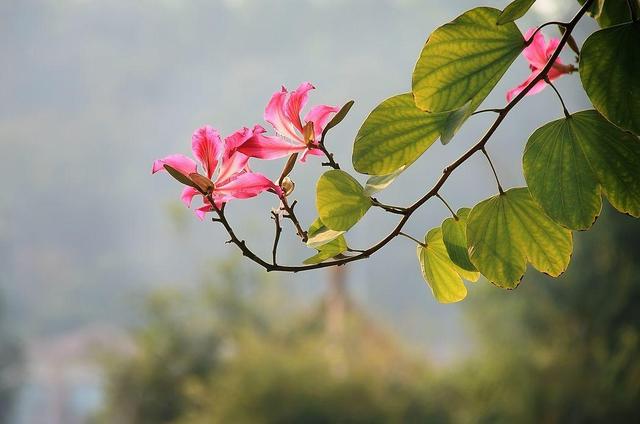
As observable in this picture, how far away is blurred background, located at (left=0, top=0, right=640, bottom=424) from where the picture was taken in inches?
101

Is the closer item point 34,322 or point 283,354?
point 283,354

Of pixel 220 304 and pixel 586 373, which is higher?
pixel 220 304

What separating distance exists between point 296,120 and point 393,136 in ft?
0.14

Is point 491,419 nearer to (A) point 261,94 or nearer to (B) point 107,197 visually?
(A) point 261,94

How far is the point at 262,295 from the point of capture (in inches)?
148

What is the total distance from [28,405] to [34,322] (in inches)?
97.5

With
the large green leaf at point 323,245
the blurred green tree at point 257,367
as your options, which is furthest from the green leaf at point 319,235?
the blurred green tree at point 257,367

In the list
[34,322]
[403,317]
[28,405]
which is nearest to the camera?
[403,317]

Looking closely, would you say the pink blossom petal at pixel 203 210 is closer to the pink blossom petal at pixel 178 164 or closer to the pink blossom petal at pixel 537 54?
the pink blossom petal at pixel 178 164

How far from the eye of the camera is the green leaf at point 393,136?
21 cm

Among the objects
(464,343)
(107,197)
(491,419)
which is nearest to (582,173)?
(491,419)

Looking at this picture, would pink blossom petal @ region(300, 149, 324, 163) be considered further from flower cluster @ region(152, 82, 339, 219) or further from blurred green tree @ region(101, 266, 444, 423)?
blurred green tree @ region(101, 266, 444, 423)

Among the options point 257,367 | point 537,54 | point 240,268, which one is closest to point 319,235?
point 537,54

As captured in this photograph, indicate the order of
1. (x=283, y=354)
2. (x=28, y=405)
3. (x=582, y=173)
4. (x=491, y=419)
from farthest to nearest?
(x=28, y=405) → (x=283, y=354) → (x=491, y=419) → (x=582, y=173)
